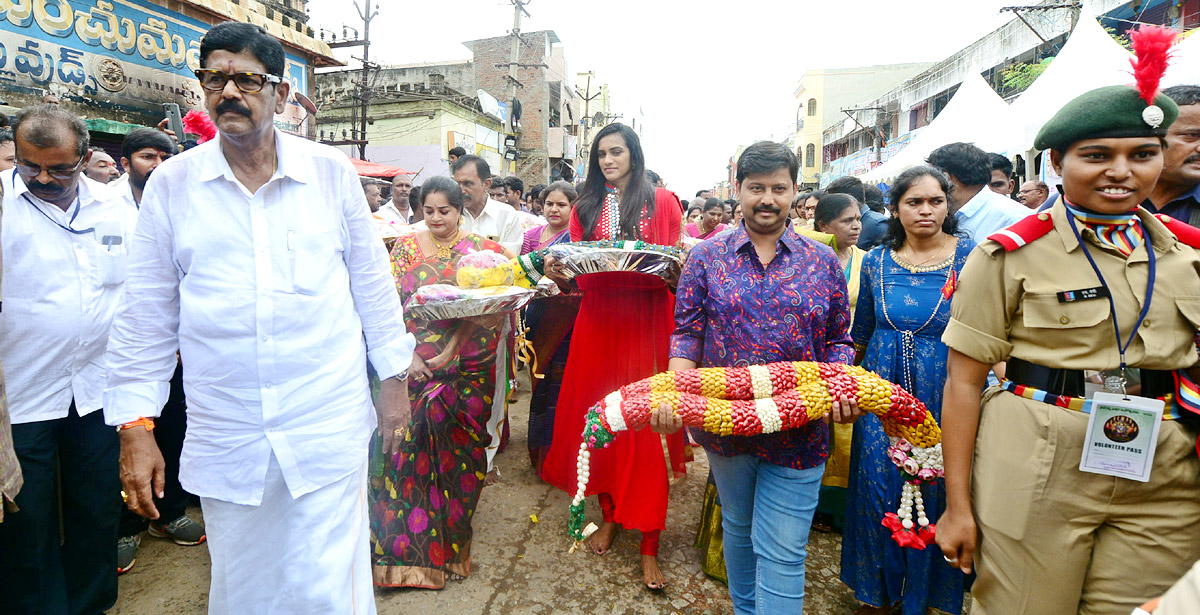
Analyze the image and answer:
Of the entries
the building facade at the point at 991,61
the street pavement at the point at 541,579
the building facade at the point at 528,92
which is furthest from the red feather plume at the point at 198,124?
the building facade at the point at 528,92

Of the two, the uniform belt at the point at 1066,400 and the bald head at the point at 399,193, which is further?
the bald head at the point at 399,193

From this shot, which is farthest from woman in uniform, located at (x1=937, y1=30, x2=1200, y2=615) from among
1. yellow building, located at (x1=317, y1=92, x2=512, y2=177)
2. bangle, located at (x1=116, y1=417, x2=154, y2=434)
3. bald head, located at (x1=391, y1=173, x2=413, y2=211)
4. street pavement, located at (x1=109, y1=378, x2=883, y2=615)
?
yellow building, located at (x1=317, y1=92, x2=512, y2=177)

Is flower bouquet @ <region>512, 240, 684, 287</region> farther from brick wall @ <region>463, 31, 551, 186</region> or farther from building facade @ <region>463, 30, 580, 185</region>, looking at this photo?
brick wall @ <region>463, 31, 551, 186</region>

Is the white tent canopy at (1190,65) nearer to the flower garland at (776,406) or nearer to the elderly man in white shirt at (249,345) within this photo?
the flower garland at (776,406)

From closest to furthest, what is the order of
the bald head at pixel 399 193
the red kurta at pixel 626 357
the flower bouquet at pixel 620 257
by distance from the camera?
the flower bouquet at pixel 620 257, the red kurta at pixel 626 357, the bald head at pixel 399 193

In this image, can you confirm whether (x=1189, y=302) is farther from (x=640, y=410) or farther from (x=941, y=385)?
(x=640, y=410)

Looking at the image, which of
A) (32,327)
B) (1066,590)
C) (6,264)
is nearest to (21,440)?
(32,327)

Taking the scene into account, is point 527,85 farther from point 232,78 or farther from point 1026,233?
point 1026,233

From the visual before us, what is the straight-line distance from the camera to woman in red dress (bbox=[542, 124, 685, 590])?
121 inches

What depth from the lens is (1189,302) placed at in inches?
58.6

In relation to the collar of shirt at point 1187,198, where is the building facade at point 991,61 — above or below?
above

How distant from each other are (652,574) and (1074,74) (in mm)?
9834

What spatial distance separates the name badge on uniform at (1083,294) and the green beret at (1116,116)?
1.33 ft

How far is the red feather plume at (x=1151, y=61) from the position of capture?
148 cm
